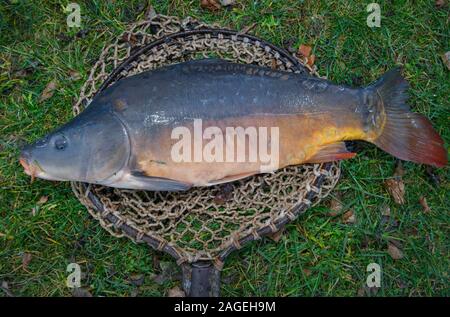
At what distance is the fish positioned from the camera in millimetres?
2682

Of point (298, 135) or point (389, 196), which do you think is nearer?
point (298, 135)

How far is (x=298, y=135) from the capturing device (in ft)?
9.34

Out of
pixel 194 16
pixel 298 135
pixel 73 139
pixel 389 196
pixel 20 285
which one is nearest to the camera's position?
pixel 73 139

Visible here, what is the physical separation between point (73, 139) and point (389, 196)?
2.28 metres

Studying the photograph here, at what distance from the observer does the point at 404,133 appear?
9.73 ft

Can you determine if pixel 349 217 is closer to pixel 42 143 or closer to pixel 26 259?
pixel 42 143

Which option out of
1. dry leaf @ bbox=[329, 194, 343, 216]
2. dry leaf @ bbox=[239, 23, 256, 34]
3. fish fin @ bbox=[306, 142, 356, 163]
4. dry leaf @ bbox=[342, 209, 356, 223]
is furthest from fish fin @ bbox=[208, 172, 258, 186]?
dry leaf @ bbox=[239, 23, 256, 34]

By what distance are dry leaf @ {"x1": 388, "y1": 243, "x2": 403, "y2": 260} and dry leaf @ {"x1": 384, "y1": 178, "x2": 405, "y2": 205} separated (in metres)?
0.33

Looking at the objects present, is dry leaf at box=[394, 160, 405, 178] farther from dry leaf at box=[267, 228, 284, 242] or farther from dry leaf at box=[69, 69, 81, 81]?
dry leaf at box=[69, 69, 81, 81]

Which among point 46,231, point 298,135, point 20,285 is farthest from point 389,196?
point 20,285

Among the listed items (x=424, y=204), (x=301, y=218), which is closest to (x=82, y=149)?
(x=301, y=218)

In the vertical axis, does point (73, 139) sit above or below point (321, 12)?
below
